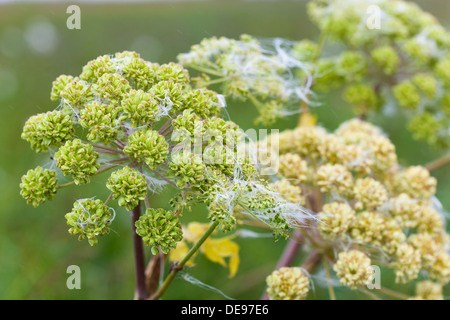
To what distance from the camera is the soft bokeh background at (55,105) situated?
240 centimetres

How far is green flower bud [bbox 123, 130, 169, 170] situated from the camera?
127 centimetres

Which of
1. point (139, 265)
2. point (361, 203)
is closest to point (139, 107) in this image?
point (139, 265)

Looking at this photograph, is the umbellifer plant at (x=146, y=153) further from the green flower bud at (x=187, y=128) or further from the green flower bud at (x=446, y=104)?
the green flower bud at (x=446, y=104)

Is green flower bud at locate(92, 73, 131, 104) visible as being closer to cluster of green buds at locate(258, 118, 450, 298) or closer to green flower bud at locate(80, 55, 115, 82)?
green flower bud at locate(80, 55, 115, 82)

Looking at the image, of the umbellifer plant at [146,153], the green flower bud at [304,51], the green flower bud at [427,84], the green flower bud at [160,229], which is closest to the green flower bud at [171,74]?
the umbellifer plant at [146,153]

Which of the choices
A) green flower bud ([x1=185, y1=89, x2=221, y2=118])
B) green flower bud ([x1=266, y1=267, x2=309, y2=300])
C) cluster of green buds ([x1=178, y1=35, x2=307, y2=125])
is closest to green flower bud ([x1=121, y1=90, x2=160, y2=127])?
green flower bud ([x1=185, y1=89, x2=221, y2=118])

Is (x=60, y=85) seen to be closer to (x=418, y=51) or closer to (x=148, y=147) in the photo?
(x=148, y=147)

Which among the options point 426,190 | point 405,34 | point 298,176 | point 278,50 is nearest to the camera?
point 298,176

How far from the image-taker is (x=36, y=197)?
136 cm

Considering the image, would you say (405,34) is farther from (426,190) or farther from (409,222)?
(409,222)

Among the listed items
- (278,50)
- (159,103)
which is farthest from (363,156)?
(159,103)

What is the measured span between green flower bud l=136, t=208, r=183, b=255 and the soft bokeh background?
1.49 ft
